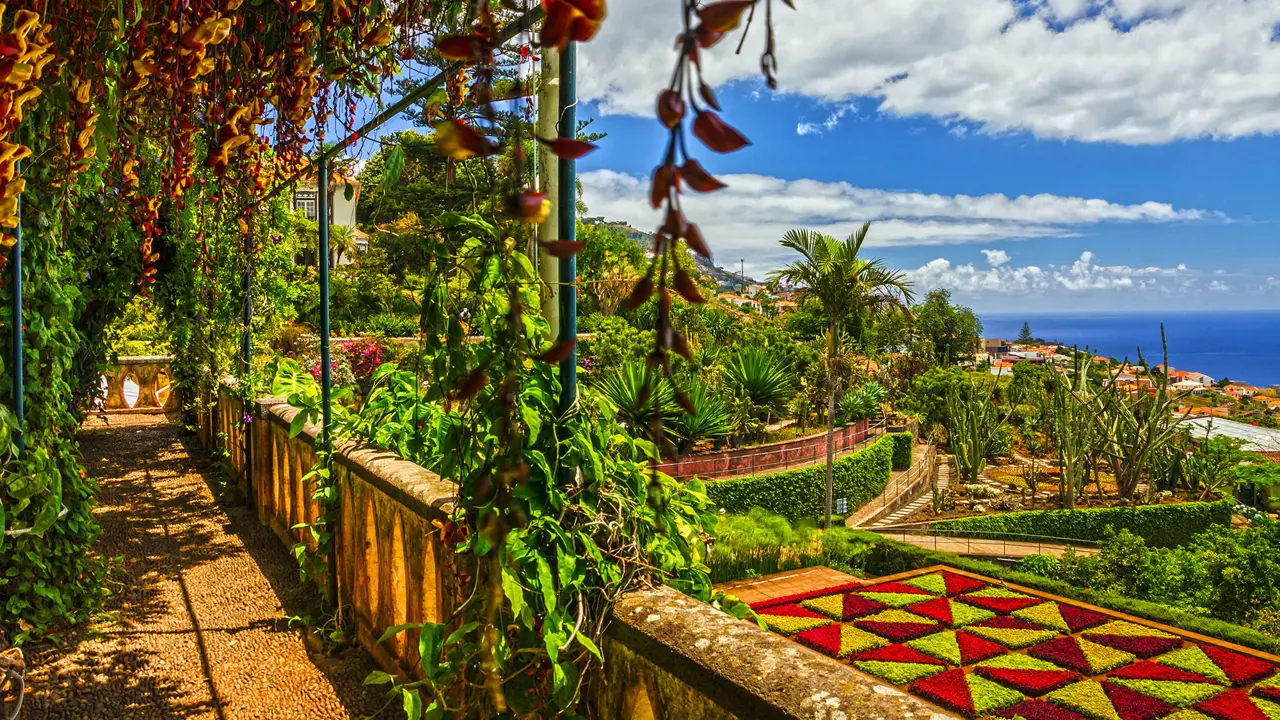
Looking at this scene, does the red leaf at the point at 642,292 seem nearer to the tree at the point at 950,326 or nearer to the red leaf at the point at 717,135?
the red leaf at the point at 717,135

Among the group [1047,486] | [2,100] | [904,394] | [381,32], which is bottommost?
[1047,486]

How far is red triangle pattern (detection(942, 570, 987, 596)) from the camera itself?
11.8m

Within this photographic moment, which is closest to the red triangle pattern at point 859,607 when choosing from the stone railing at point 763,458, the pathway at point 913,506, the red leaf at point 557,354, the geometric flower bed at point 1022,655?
the geometric flower bed at point 1022,655

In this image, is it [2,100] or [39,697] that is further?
[39,697]

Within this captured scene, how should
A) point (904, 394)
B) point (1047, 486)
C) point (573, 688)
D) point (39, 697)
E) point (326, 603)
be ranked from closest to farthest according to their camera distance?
point (573, 688) < point (39, 697) < point (326, 603) < point (1047, 486) < point (904, 394)

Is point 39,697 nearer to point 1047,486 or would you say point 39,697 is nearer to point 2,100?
point 2,100

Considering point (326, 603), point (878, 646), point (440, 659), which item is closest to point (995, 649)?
point (878, 646)

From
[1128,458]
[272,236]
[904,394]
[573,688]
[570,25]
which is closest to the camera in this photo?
[570,25]

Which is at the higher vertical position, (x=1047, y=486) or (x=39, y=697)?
(x=39, y=697)

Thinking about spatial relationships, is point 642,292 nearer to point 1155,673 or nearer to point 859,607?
point 1155,673

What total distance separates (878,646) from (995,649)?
1.32m

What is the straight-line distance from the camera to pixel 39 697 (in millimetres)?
3047

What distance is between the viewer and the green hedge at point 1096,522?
55.9ft

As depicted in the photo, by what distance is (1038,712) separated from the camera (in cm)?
778
